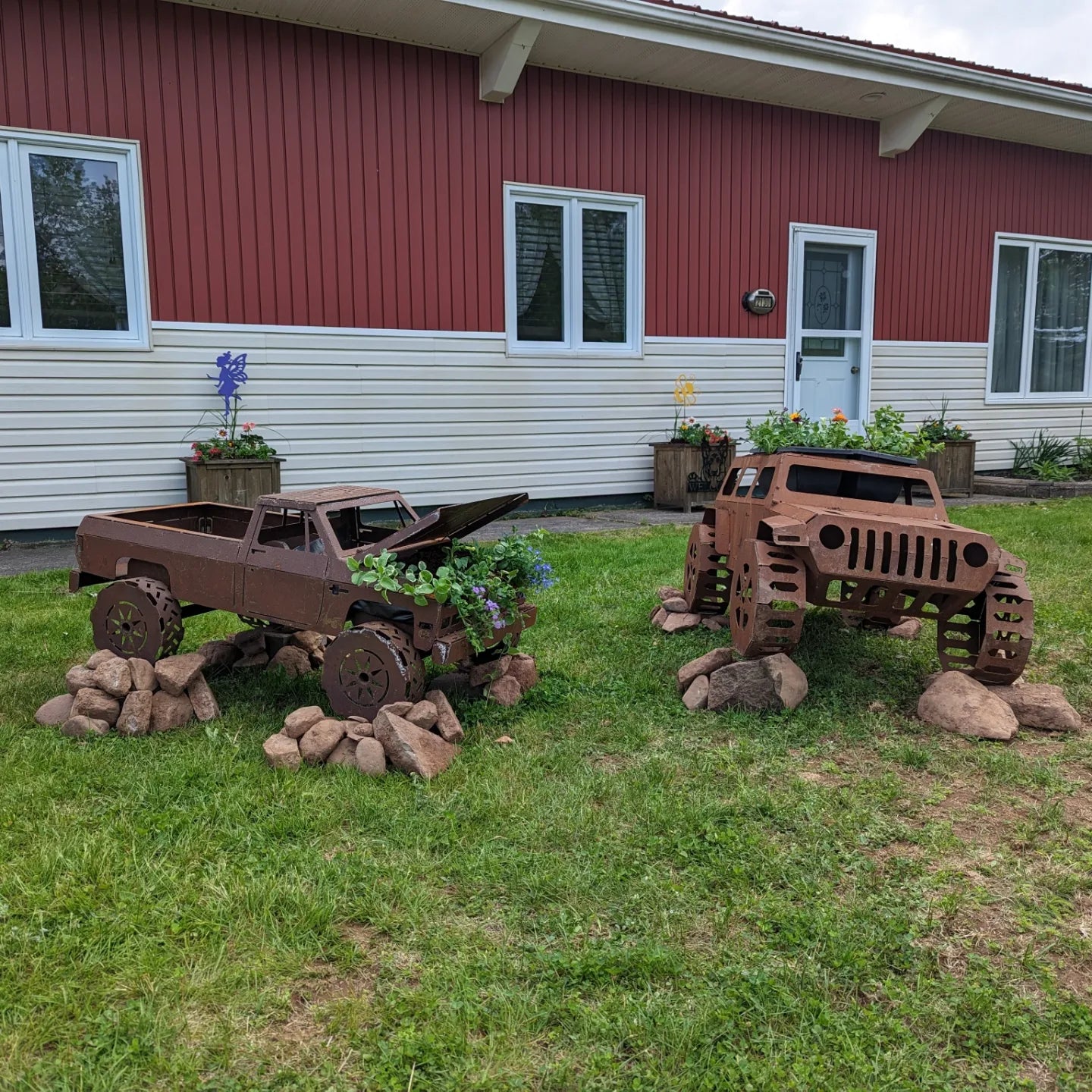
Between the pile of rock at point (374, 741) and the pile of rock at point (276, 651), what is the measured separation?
93 cm

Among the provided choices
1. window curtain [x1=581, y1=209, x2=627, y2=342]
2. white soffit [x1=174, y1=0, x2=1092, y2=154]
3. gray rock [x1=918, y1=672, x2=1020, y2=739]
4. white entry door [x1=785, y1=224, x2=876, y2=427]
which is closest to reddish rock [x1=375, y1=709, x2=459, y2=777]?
gray rock [x1=918, y1=672, x2=1020, y2=739]

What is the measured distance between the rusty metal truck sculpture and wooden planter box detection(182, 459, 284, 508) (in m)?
3.98

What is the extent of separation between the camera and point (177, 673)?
396 centimetres

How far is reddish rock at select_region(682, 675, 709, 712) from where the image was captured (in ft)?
13.7

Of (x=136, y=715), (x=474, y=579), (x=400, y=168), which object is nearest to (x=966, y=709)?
(x=474, y=579)

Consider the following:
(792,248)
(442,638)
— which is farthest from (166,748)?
(792,248)

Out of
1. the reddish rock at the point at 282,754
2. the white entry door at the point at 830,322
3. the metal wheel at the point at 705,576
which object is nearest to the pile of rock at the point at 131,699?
the reddish rock at the point at 282,754

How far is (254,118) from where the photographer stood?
873cm

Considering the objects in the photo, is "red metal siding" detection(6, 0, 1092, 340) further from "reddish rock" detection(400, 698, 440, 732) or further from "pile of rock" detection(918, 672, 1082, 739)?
"pile of rock" detection(918, 672, 1082, 739)

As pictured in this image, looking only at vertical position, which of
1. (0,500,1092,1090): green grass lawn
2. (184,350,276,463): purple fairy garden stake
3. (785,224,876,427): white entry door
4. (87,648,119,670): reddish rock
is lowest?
(0,500,1092,1090): green grass lawn

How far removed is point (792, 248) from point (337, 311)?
5.83 metres

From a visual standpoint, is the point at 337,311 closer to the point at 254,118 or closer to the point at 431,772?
the point at 254,118

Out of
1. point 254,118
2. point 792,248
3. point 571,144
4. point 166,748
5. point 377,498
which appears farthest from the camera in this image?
point 792,248

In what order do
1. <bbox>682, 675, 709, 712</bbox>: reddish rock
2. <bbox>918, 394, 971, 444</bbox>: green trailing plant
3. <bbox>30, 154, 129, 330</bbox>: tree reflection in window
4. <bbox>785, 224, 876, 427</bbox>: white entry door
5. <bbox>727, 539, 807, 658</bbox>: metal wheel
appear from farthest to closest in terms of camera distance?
1. <bbox>918, 394, 971, 444</bbox>: green trailing plant
2. <bbox>785, 224, 876, 427</bbox>: white entry door
3. <bbox>30, 154, 129, 330</bbox>: tree reflection in window
4. <bbox>682, 675, 709, 712</bbox>: reddish rock
5. <bbox>727, 539, 807, 658</bbox>: metal wheel
